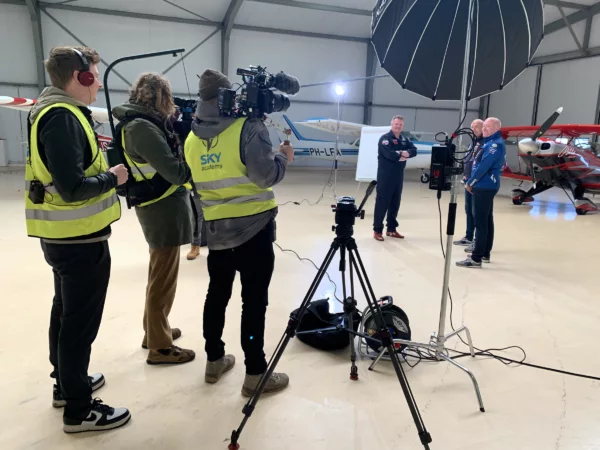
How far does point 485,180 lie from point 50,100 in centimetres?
384

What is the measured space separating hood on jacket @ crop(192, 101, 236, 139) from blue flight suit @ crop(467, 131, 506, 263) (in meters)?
3.16

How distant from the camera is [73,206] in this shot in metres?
1.63

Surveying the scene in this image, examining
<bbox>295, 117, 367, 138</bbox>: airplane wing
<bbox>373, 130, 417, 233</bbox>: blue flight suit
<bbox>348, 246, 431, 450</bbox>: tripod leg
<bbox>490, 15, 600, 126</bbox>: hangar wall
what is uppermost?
<bbox>490, 15, 600, 126</bbox>: hangar wall

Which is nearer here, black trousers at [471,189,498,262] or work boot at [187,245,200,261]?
black trousers at [471,189,498,262]

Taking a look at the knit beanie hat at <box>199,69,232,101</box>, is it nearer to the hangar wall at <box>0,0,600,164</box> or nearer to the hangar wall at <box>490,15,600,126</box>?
the hangar wall at <box>0,0,600,164</box>

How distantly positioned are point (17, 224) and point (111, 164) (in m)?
4.54

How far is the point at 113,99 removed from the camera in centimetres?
1359

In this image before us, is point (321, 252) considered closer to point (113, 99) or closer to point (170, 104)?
point (170, 104)

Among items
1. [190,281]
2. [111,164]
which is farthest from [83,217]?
[190,281]

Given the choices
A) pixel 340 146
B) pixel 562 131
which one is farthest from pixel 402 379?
pixel 340 146

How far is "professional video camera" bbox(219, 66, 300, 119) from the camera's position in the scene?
1789 millimetres

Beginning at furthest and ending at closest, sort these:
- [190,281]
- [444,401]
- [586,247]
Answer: [586,247] < [190,281] < [444,401]

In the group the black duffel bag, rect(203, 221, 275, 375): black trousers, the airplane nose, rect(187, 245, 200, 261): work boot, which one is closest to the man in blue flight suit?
rect(187, 245, 200, 261): work boot

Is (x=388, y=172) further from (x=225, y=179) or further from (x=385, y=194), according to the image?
(x=225, y=179)
